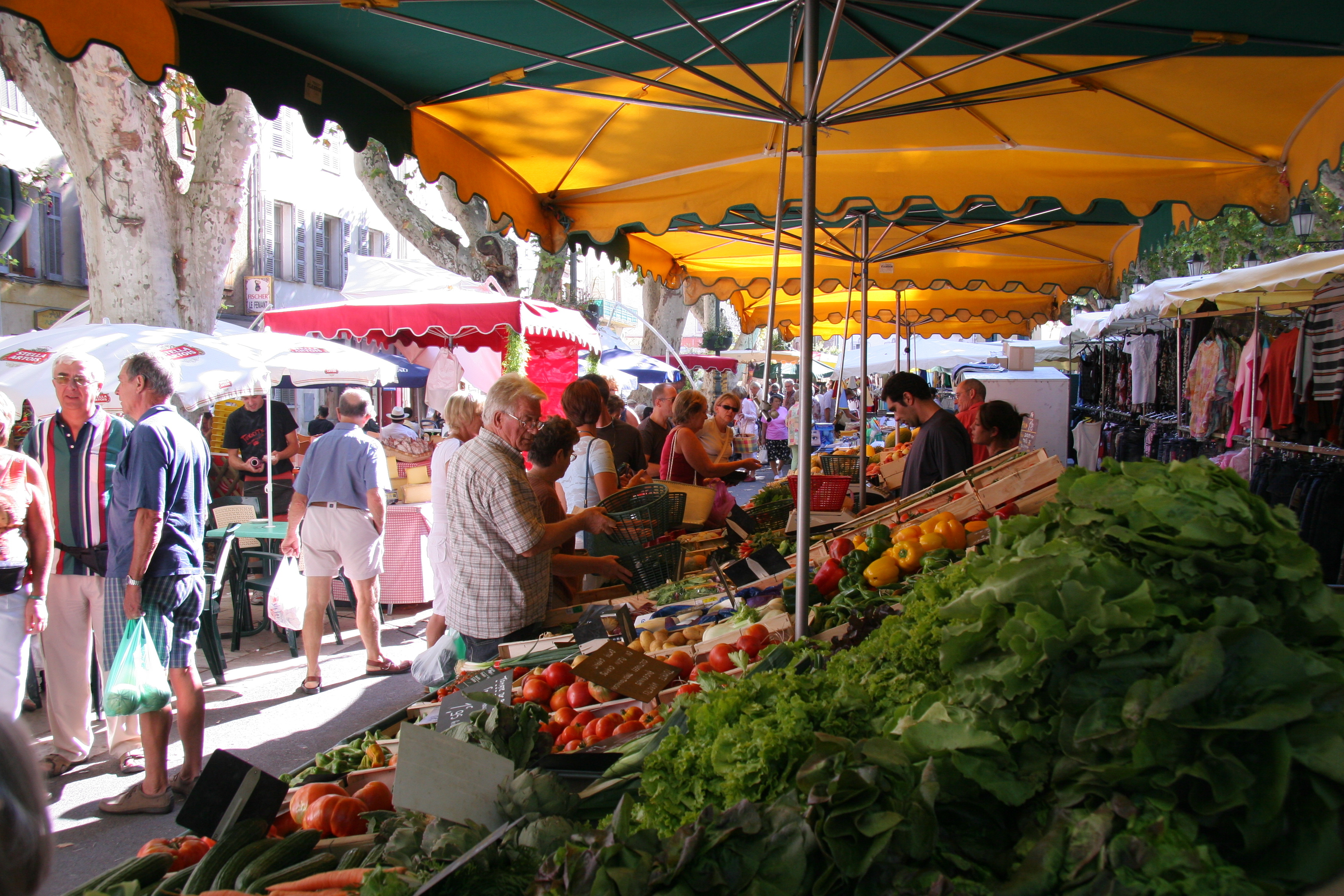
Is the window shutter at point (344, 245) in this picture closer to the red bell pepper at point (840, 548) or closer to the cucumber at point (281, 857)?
the red bell pepper at point (840, 548)

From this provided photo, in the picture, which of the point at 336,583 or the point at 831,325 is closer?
the point at 336,583

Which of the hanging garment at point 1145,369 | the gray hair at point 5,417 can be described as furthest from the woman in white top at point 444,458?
the hanging garment at point 1145,369

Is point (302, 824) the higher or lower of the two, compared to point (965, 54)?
lower

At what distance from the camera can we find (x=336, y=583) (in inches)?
322

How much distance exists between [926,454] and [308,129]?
4097 millimetres

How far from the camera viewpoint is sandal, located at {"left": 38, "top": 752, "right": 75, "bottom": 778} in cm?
470

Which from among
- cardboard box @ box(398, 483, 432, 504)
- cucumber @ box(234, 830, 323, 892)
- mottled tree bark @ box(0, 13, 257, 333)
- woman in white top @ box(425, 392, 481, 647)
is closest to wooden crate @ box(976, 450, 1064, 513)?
cucumber @ box(234, 830, 323, 892)

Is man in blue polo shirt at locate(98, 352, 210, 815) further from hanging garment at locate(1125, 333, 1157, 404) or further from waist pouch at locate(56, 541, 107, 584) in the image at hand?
hanging garment at locate(1125, 333, 1157, 404)

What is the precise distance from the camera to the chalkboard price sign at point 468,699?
2539 mm

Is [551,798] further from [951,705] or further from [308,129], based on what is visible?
[308,129]

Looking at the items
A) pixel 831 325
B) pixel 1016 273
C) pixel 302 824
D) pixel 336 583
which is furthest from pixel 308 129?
pixel 831 325

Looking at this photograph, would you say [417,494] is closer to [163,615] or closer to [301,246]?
[163,615]

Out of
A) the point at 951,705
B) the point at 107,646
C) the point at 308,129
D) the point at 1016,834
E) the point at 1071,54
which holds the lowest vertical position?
the point at 107,646

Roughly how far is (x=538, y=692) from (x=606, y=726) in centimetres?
53
